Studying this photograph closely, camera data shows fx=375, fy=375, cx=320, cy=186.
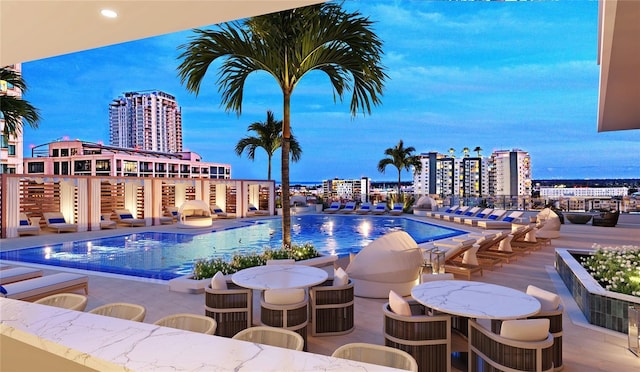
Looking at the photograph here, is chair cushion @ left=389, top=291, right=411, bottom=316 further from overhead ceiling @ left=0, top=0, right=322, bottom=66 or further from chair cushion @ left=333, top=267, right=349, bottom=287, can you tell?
overhead ceiling @ left=0, top=0, right=322, bottom=66

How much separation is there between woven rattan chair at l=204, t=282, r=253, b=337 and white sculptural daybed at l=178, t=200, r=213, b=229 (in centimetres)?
1161

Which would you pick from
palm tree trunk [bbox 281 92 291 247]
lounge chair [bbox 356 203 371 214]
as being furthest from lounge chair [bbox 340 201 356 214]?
palm tree trunk [bbox 281 92 291 247]

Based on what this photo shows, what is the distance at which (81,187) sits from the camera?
14.0 metres

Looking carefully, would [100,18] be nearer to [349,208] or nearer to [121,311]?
[121,311]

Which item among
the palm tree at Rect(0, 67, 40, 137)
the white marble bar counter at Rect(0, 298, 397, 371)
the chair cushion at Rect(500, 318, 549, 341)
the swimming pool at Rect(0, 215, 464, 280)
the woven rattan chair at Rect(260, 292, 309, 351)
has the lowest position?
the swimming pool at Rect(0, 215, 464, 280)

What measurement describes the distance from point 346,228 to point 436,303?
1250cm

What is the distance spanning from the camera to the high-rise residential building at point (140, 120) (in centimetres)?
10300

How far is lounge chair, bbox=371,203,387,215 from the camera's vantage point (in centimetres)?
2033

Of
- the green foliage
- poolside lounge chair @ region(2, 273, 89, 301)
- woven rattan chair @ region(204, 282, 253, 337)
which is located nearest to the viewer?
woven rattan chair @ region(204, 282, 253, 337)

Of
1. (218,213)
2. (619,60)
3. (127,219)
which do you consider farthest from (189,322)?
(218,213)

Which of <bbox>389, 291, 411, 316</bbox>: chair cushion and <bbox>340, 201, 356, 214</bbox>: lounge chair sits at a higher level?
<bbox>389, 291, 411, 316</bbox>: chair cushion

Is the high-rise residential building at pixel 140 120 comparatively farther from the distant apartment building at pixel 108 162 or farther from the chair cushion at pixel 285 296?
the chair cushion at pixel 285 296

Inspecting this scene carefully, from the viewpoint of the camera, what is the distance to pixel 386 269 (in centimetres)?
523

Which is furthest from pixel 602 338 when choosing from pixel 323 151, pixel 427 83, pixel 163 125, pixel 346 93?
pixel 163 125
